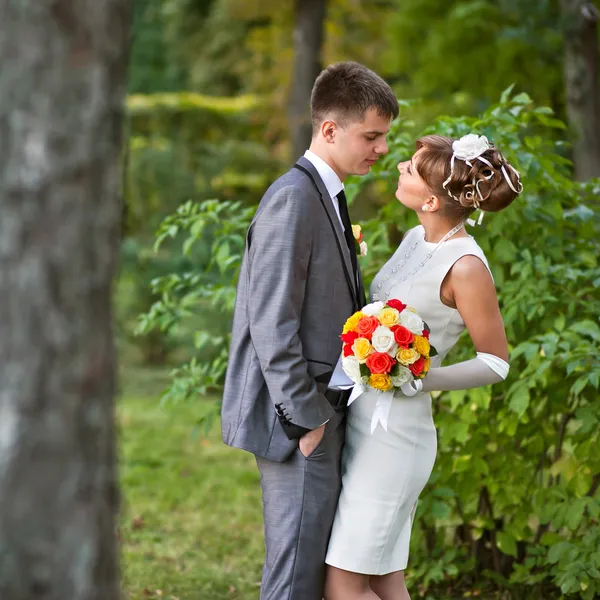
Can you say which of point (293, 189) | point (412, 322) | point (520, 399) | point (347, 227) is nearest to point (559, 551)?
point (520, 399)

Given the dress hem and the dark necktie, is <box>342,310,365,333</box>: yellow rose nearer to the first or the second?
the dark necktie

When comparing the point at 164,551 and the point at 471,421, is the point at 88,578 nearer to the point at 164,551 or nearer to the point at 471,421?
the point at 471,421

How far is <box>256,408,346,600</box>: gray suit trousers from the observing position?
2.92 metres

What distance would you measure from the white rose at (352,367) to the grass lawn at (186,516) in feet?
6.20

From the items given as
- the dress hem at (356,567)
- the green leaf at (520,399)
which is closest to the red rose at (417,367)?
the dress hem at (356,567)

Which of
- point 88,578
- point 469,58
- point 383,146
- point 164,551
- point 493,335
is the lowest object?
point 164,551

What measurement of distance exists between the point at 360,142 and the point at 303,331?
0.63 m

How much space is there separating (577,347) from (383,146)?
124 cm

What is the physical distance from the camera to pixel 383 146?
9.96 ft

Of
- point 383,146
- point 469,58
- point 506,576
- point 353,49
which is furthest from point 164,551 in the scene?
point 353,49

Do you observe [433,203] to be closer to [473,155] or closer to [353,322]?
[473,155]

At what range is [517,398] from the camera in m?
3.88

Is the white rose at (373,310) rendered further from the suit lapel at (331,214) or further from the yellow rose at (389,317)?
the suit lapel at (331,214)

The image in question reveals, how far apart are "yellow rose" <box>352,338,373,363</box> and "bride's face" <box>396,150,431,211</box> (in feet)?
1.98
